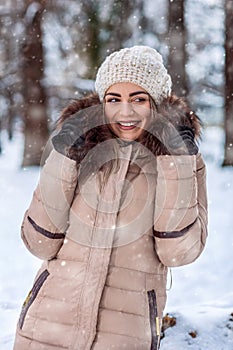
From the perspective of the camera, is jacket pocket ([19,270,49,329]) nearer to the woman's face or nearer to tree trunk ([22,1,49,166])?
the woman's face

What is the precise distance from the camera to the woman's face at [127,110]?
2.02m

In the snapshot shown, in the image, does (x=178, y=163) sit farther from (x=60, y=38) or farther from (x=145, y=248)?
(x=60, y=38)

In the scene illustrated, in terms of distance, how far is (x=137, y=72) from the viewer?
2.11 m

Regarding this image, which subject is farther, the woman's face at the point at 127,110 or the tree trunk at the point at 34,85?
the tree trunk at the point at 34,85

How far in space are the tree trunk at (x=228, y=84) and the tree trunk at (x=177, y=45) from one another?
33.5 inches

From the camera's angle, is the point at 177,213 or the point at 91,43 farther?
the point at 91,43

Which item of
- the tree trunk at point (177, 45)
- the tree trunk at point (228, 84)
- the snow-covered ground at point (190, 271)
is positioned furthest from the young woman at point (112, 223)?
the tree trunk at point (177, 45)

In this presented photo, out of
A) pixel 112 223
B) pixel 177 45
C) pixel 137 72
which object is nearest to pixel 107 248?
pixel 112 223

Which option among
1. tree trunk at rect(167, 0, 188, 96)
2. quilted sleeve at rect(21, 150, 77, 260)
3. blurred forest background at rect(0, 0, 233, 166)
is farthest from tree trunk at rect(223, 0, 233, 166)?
quilted sleeve at rect(21, 150, 77, 260)

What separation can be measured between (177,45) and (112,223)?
8.32 metres

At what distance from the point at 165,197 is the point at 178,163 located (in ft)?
0.45

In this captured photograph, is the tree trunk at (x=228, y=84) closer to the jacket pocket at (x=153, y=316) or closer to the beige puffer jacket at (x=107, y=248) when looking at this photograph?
the beige puffer jacket at (x=107, y=248)

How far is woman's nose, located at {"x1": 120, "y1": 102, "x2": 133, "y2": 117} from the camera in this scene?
78.7 inches

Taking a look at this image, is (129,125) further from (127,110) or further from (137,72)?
(137,72)
